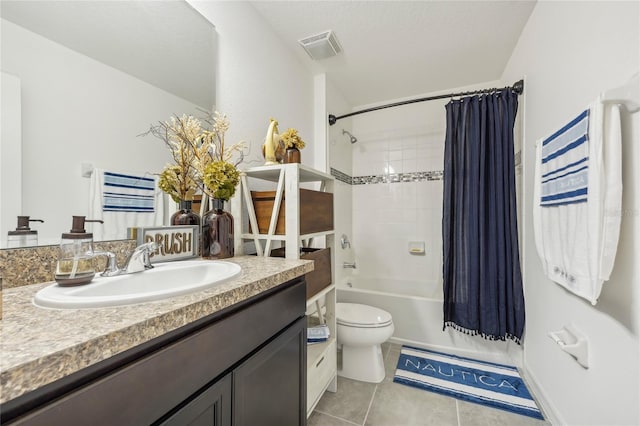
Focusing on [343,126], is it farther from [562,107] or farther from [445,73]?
[562,107]

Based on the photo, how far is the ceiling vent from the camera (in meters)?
1.79

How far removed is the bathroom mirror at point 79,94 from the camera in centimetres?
72

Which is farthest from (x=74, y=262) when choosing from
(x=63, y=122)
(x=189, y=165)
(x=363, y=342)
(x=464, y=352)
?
(x=464, y=352)

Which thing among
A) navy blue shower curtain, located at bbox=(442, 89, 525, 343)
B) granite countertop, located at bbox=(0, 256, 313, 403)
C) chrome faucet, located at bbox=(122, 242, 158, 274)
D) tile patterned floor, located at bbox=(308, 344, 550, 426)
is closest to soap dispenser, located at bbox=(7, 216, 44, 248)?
granite countertop, located at bbox=(0, 256, 313, 403)

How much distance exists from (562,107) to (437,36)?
95cm

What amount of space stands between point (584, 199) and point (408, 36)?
4.89 ft

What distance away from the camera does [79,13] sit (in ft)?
2.82

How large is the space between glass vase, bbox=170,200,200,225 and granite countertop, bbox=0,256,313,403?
1.51 ft

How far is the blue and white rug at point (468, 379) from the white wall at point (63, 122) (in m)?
1.92

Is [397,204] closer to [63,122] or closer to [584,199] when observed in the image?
[584,199]

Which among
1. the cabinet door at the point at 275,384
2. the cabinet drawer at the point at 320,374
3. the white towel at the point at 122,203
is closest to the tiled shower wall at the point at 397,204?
the cabinet drawer at the point at 320,374

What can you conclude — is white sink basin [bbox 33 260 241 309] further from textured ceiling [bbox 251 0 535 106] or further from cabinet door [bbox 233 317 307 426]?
textured ceiling [bbox 251 0 535 106]

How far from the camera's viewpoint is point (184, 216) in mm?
1110

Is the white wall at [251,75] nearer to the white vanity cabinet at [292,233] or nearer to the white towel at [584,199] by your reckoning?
the white vanity cabinet at [292,233]
